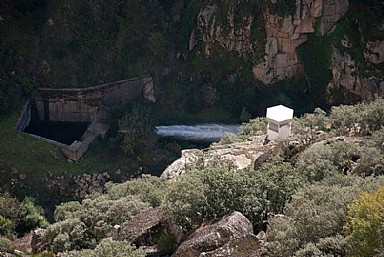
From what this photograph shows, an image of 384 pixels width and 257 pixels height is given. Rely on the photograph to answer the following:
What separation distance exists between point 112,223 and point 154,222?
2.85 meters

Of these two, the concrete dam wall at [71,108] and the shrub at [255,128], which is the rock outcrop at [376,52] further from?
the concrete dam wall at [71,108]

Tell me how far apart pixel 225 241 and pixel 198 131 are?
23509 millimetres

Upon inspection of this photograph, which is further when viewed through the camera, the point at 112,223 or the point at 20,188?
the point at 20,188

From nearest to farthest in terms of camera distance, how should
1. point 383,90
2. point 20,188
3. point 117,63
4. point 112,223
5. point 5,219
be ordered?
point 112,223 → point 5,219 → point 20,188 → point 383,90 → point 117,63

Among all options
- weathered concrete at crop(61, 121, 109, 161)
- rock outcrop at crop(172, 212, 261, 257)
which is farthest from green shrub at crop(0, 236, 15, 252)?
rock outcrop at crop(172, 212, 261, 257)

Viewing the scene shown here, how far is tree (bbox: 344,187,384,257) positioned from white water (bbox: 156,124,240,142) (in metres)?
24.4

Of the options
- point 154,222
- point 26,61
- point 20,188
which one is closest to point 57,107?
point 26,61

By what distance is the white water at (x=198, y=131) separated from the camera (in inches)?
1396

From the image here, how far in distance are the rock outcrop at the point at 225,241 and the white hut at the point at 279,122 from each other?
30.6 feet

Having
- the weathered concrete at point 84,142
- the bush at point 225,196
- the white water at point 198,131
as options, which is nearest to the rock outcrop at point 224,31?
the white water at point 198,131

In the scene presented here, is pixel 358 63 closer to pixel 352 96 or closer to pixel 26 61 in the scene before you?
pixel 352 96

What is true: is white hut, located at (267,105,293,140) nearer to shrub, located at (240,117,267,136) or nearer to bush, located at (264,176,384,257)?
shrub, located at (240,117,267,136)

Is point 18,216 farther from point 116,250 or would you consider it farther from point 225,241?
point 225,241

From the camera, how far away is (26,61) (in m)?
34.6
